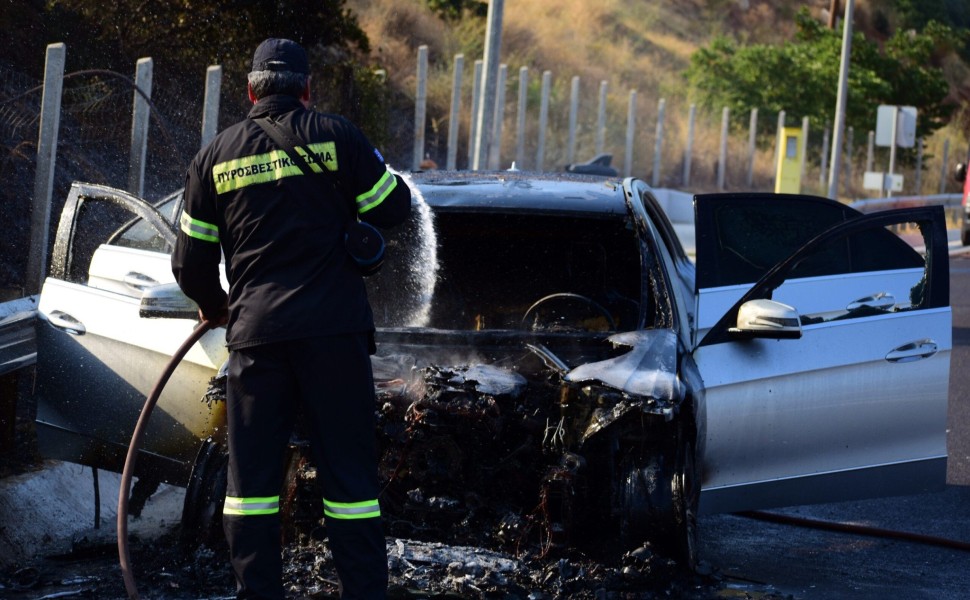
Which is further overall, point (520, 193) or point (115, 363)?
point (520, 193)

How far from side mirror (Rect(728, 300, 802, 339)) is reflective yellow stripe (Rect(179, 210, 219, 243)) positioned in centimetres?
202

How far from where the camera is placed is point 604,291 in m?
5.92

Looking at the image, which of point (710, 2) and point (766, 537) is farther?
point (710, 2)

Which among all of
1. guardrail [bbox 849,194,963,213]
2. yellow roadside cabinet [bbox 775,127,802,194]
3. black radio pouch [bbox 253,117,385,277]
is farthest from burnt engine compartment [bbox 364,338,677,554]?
yellow roadside cabinet [bbox 775,127,802,194]

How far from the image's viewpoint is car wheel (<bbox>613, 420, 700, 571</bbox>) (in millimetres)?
4129

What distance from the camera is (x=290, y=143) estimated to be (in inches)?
146

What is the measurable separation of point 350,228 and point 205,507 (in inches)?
50.5

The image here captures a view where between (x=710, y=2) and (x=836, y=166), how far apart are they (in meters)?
34.6

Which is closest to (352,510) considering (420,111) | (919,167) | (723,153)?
(420,111)

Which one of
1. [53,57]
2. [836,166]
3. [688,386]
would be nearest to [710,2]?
[836,166]

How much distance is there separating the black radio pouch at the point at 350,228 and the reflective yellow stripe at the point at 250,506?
2.46ft

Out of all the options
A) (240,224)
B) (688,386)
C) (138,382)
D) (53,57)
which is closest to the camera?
(240,224)

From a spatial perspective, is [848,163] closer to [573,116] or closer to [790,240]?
[573,116]

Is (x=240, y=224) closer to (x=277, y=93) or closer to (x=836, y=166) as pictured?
(x=277, y=93)
